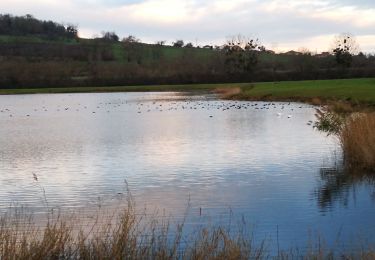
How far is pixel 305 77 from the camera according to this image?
105m

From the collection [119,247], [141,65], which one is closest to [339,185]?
[119,247]

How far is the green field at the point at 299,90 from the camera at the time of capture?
48.9 m

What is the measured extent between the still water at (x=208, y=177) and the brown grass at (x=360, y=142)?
70 cm

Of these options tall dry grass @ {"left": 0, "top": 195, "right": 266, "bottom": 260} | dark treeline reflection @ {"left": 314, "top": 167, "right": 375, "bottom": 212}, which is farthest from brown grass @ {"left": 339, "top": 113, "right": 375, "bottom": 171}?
tall dry grass @ {"left": 0, "top": 195, "right": 266, "bottom": 260}

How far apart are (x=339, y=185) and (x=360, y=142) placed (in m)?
2.96

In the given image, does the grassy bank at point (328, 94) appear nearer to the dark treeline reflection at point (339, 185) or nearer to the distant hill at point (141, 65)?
the dark treeline reflection at point (339, 185)

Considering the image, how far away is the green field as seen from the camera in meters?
48.9

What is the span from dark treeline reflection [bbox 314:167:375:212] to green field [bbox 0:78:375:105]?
22.6 meters

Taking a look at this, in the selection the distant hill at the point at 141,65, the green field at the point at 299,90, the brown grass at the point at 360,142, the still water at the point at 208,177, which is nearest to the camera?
the still water at the point at 208,177

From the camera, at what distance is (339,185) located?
17.3 metres

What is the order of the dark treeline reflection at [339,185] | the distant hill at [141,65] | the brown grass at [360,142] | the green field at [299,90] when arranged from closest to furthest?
the dark treeline reflection at [339,185] → the brown grass at [360,142] → the green field at [299,90] → the distant hill at [141,65]

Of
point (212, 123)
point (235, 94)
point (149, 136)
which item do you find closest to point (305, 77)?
point (235, 94)

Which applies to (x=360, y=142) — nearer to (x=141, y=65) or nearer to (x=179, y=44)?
(x=141, y=65)

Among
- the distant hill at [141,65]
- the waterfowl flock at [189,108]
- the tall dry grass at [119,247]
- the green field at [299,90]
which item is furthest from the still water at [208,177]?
the distant hill at [141,65]
